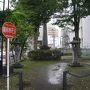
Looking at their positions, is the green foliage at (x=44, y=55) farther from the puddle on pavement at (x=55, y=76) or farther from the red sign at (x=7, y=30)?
the red sign at (x=7, y=30)

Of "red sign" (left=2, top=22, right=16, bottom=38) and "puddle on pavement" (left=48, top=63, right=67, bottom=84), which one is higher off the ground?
"red sign" (left=2, top=22, right=16, bottom=38)

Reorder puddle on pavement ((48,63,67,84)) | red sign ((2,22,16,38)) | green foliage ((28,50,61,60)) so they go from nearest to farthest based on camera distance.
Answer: red sign ((2,22,16,38))
puddle on pavement ((48,63,67,84))
green foliage ((28,50,61,60))

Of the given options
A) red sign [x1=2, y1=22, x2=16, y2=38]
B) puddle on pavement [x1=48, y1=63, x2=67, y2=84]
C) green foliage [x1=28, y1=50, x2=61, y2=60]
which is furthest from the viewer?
green foliage [x1=28, y1=50, x2=61, y2=60]

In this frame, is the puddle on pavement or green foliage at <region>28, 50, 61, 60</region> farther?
green foliage at <region>28, 50, 61, 60</region>

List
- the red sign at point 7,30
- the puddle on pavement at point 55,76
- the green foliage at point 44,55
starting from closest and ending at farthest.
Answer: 1. the red sign at point 7,30
2. the puddle on pavement at point 55,76
3. the green foliage at point 44,55

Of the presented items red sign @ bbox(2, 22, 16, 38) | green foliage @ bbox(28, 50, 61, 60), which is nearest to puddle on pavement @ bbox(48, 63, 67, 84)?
red sign @ bbox(2, 22, 16, 38)

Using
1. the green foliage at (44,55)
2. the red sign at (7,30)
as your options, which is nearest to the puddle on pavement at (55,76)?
the red sign at (7,30)

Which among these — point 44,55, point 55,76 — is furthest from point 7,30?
point 44,55

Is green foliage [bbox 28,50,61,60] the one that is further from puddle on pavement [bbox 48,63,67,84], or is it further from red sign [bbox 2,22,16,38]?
red sign [bbox 2,22,16,38]

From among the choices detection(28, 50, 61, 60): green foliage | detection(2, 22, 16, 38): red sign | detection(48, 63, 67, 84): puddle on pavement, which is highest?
detection(2, 22, 16, 38): red sign

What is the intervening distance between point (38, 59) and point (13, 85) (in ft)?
59.7

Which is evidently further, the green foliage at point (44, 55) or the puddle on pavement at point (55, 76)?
the green foliage at point (44, 55)

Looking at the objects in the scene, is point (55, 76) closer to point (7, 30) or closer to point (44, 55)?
point (7, 30)

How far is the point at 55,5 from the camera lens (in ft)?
84.7
